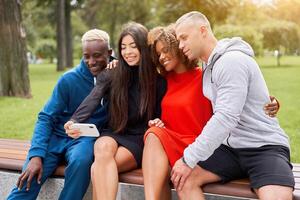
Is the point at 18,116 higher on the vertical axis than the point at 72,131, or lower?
lower

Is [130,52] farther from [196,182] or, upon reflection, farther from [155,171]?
[196,182]

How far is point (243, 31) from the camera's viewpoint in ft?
83.6

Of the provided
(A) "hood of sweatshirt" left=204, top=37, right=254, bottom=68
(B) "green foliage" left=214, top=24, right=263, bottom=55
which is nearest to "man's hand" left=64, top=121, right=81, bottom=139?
(A) "hood of sweatshirt" left=204, top=37, right=254, bottom=68

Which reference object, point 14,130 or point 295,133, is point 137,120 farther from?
point 14,130

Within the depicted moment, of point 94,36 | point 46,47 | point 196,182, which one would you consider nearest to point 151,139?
point 196,182

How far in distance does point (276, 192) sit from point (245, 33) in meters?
23.3

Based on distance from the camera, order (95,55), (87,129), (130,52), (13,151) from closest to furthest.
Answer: (87,129) < (130,52) < (95,55) < (13,151)

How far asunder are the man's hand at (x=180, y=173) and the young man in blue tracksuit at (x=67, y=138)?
768mm

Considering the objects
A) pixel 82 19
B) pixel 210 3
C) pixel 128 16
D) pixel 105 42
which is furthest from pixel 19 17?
pixel 82 19

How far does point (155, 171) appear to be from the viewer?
3.13 meters

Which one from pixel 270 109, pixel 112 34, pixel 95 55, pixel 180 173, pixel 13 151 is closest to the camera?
pixel 180 173

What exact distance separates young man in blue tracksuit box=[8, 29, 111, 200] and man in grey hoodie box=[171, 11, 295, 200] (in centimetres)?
83

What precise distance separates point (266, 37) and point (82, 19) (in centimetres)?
2066

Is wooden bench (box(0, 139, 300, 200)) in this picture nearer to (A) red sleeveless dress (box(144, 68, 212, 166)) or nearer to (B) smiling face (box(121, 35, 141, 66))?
(A) red sleeveless dress (box(144, 68, 212, 166))
